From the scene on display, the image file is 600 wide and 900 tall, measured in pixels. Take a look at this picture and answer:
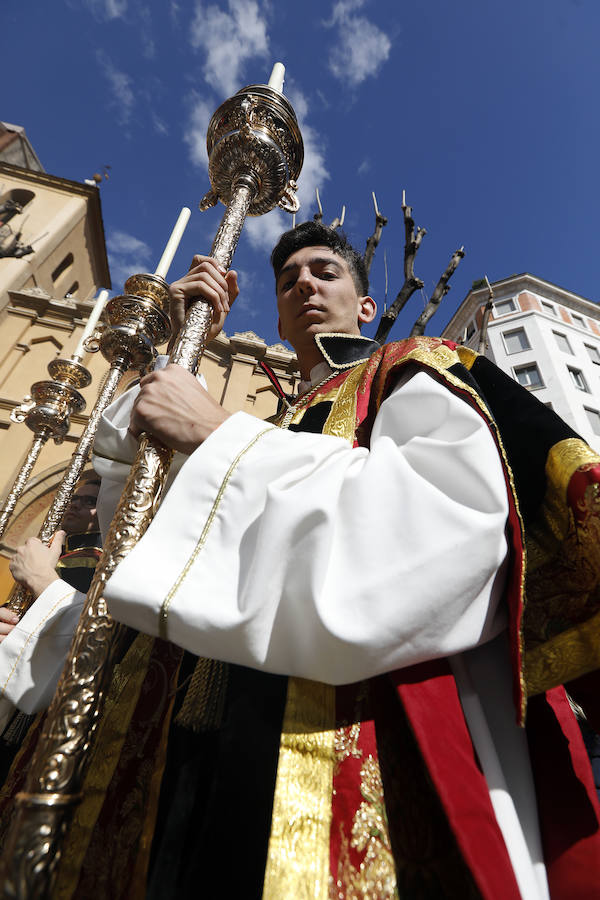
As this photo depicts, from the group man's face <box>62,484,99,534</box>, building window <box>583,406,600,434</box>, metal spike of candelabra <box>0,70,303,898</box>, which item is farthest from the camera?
building window <box>583,406,600,434</box>

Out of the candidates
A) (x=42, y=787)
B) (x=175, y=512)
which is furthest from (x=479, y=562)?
(x=42, y=787)

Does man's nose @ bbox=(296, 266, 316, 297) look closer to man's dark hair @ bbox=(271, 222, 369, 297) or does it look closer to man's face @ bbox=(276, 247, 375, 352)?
man's face @ bbox=(276, 247, 375, 352)

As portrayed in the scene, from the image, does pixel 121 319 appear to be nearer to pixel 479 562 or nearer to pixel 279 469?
pixel 279 469

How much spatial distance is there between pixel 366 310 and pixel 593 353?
25.6 m

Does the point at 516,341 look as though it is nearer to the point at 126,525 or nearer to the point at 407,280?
the point at 407,280

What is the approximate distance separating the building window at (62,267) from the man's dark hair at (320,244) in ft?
53.8

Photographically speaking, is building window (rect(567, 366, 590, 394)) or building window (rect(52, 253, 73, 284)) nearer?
building window (rect(52, 253, 73, 284))

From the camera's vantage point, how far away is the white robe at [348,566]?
0.75 m

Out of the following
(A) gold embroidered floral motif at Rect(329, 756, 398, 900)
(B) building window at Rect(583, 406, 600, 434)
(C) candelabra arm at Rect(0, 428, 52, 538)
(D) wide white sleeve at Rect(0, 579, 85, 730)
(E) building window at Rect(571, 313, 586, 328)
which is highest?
(E) building window at Rect(571, 313, 586, 328)

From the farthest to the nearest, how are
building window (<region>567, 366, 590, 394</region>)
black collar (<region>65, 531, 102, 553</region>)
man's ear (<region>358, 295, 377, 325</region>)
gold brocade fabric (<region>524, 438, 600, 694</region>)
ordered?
1. building window (<region>567, 366, 590, 394</region>)
2. black collar (<region>65, 531, 102, 553</region>)
3. man's ear (<region>358, 295, 377, 325</region>)
4. gold brocade fabric (<region>524, 438, 600, 694</region>)

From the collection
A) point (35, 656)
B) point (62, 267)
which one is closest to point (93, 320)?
point (35, 656)

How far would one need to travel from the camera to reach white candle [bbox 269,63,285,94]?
5.69ft

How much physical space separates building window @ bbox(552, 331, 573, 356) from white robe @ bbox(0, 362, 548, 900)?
2568 cm

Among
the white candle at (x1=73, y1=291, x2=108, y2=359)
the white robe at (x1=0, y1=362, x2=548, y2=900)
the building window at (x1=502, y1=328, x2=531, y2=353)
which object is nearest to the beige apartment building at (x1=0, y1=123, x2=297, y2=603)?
the white candle at (x1=73, y1=291, x2=108, y2=359)
